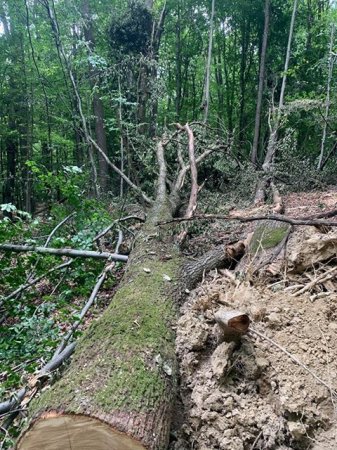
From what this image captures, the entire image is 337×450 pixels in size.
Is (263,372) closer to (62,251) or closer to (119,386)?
(119,386)

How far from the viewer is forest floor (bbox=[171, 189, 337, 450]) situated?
1.82m

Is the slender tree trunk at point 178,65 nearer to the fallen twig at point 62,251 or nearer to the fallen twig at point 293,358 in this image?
the fallen twig at point 62,251

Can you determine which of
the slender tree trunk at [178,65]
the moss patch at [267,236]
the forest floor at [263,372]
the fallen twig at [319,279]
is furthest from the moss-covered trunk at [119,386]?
the slender tree trunk at [178,65]

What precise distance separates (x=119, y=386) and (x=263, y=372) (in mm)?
823

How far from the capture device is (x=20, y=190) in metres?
12.4

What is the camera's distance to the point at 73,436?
5.02 ft

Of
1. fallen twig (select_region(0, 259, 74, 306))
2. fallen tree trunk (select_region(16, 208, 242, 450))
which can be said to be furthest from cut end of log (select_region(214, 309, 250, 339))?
fallen twig (select_region(0, 259, 74, 306))

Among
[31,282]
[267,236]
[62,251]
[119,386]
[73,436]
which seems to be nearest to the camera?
[73,436]

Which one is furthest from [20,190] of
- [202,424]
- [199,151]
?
[202,424]

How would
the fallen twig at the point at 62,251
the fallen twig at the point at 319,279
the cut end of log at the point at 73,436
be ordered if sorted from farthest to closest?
1. the fallen twig at the point at 62,251
2. the fallen twig at the point at 319,279
3. the cut end of log at the point at 73,436

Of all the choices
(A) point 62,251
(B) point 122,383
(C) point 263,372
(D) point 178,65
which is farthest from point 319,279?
(D) point 178,65

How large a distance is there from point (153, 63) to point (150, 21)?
111 inches

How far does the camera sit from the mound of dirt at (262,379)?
1.81m

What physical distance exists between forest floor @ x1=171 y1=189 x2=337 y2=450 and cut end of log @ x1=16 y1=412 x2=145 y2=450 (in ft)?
1.58
